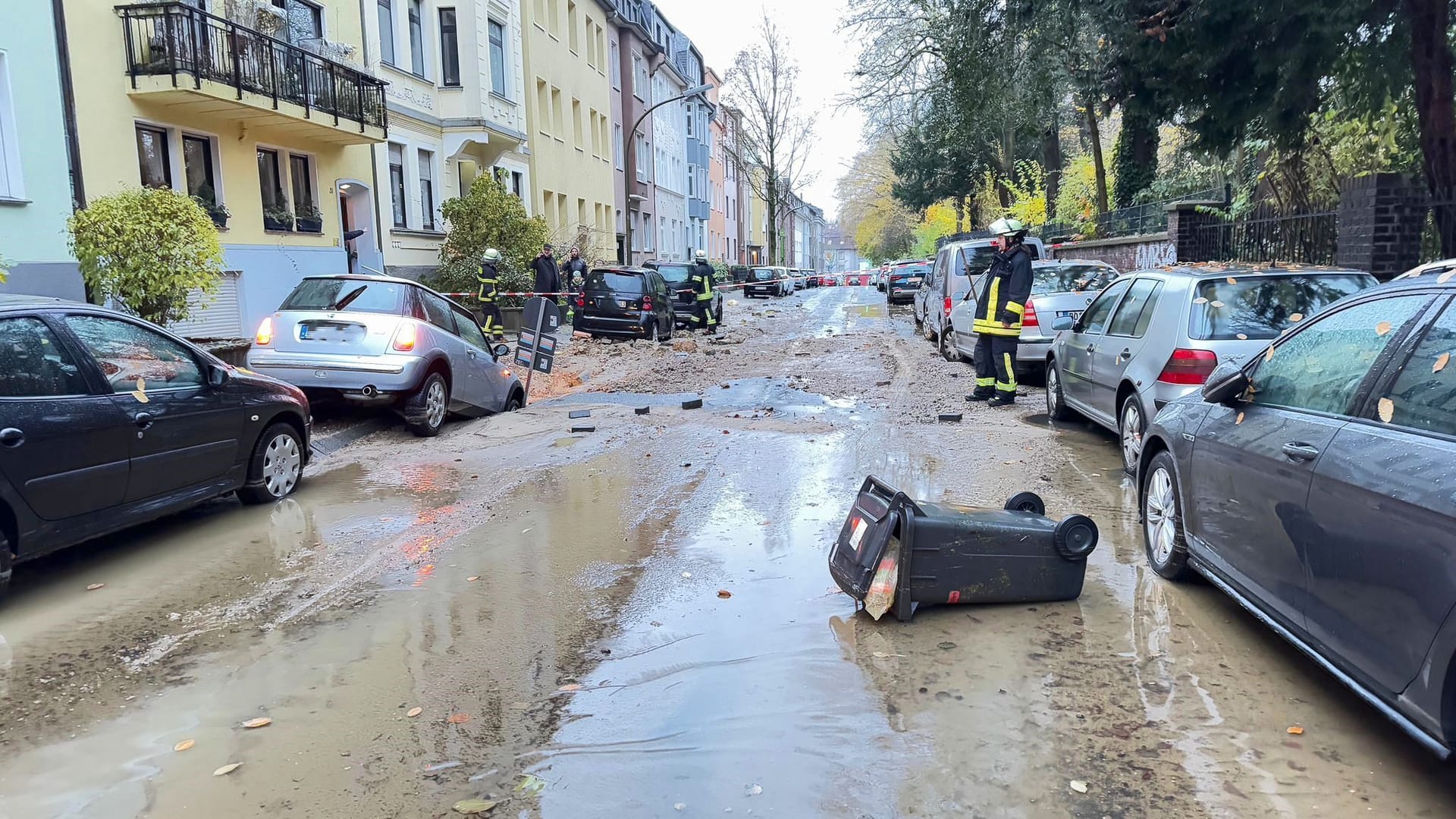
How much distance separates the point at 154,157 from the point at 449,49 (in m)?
11.1

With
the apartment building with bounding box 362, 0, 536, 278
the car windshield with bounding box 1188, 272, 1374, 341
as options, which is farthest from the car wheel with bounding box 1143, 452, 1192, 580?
the apartment building with bounding box 362, 0, 536, 278

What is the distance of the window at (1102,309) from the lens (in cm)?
841

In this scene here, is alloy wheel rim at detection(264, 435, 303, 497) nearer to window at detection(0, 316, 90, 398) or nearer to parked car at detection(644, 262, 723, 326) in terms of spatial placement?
window at detection(0, 316, 90, 398)

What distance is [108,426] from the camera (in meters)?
5.31

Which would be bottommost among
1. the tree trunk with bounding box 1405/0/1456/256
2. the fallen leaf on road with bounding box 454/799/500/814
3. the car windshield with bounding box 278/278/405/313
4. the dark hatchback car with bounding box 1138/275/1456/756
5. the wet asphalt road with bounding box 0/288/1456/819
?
the fallen leaf on road with bounding box 454/799/500/814

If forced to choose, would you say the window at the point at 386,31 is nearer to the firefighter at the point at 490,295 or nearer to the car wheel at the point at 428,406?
the firefighter at the point at 490,295

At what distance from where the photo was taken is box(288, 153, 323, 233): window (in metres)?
18.8

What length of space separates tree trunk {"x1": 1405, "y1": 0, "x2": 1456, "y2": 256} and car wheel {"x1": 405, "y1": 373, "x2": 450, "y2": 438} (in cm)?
996

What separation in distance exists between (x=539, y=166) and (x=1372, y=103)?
24628 mm

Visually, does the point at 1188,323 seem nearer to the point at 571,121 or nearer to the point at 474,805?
the point at 474,805

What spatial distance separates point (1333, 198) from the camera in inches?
499

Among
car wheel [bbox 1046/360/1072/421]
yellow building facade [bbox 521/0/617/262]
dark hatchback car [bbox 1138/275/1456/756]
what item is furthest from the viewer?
yellow building facade [bbox 521/0/617/262]

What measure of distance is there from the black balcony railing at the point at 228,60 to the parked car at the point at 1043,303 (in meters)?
11.6

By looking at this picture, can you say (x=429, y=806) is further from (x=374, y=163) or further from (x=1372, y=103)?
(x=374, y=163)
